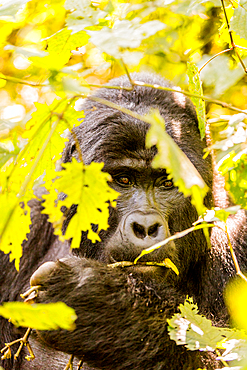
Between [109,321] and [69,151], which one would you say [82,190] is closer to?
[109,321]

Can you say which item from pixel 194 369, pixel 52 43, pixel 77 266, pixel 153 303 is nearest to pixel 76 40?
pixel 52 43

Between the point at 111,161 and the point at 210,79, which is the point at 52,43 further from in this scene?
the point at 210,79

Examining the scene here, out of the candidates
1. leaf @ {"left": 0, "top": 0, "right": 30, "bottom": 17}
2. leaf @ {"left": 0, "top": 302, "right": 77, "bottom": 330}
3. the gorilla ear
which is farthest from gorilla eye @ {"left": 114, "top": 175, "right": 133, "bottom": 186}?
leaf @ {"left": 0, "top": 302, "right": 77, "bottom": 330}

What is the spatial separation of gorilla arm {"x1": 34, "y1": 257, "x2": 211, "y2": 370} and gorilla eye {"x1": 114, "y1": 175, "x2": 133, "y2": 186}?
0.77m

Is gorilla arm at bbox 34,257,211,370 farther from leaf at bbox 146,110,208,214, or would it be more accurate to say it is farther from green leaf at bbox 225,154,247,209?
leaf at bbox 146,110,208,214

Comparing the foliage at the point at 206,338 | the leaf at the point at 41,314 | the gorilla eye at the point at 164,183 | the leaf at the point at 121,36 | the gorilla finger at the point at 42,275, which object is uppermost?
the leaf at the point at 121,36

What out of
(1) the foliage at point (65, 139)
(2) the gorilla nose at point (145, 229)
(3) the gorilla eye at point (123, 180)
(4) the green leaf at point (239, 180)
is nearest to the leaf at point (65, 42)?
(1) the foliage at point (65, 139)

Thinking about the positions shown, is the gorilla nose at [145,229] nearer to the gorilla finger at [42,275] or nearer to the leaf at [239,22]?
the gorilla finger at [42,275]

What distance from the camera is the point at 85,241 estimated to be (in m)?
3.15

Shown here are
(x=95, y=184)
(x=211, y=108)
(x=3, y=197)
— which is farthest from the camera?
(x=211, y=108)

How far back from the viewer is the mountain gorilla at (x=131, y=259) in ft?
7.81

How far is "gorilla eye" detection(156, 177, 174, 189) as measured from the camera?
122 inches

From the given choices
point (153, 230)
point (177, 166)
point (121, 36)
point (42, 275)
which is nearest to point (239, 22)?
point (121, 36)

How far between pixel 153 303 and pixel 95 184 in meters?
1.23
